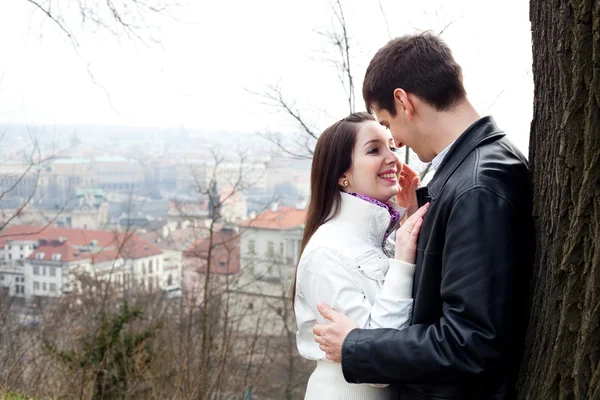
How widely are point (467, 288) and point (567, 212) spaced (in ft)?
1.05

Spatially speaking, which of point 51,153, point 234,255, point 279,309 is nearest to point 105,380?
point 51,153

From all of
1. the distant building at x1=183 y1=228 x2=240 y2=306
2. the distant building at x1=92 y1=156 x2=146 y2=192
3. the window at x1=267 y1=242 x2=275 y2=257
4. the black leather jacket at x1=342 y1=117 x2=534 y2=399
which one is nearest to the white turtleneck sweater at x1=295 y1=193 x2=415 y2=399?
the black leather jacket at x1=342 y1=117 x2=534 y2=399

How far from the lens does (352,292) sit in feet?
7.37

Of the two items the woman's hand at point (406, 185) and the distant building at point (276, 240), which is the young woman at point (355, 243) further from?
the distant building at point (276, 240)

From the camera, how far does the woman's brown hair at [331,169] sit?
8.68ft

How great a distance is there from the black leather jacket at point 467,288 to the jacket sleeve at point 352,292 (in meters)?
0.08

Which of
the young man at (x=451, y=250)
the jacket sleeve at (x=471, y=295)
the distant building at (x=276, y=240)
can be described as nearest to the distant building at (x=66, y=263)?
the distant building at (x=276, y=240)

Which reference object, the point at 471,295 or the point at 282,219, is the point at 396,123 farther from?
the point at 282,219

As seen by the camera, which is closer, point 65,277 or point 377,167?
point 377,167

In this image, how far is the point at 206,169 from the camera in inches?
597

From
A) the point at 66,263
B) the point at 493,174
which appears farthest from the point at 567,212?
the point at 66,263

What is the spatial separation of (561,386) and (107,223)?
64.6ft

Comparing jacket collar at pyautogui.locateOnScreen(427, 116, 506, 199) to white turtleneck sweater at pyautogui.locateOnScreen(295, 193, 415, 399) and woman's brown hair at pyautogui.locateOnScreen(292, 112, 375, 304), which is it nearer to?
white turtleneck sweater at pyautogui.locateOnScreen(295, 193, 415, 399)

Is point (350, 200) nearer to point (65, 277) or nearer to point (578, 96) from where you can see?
point (578, 96)
